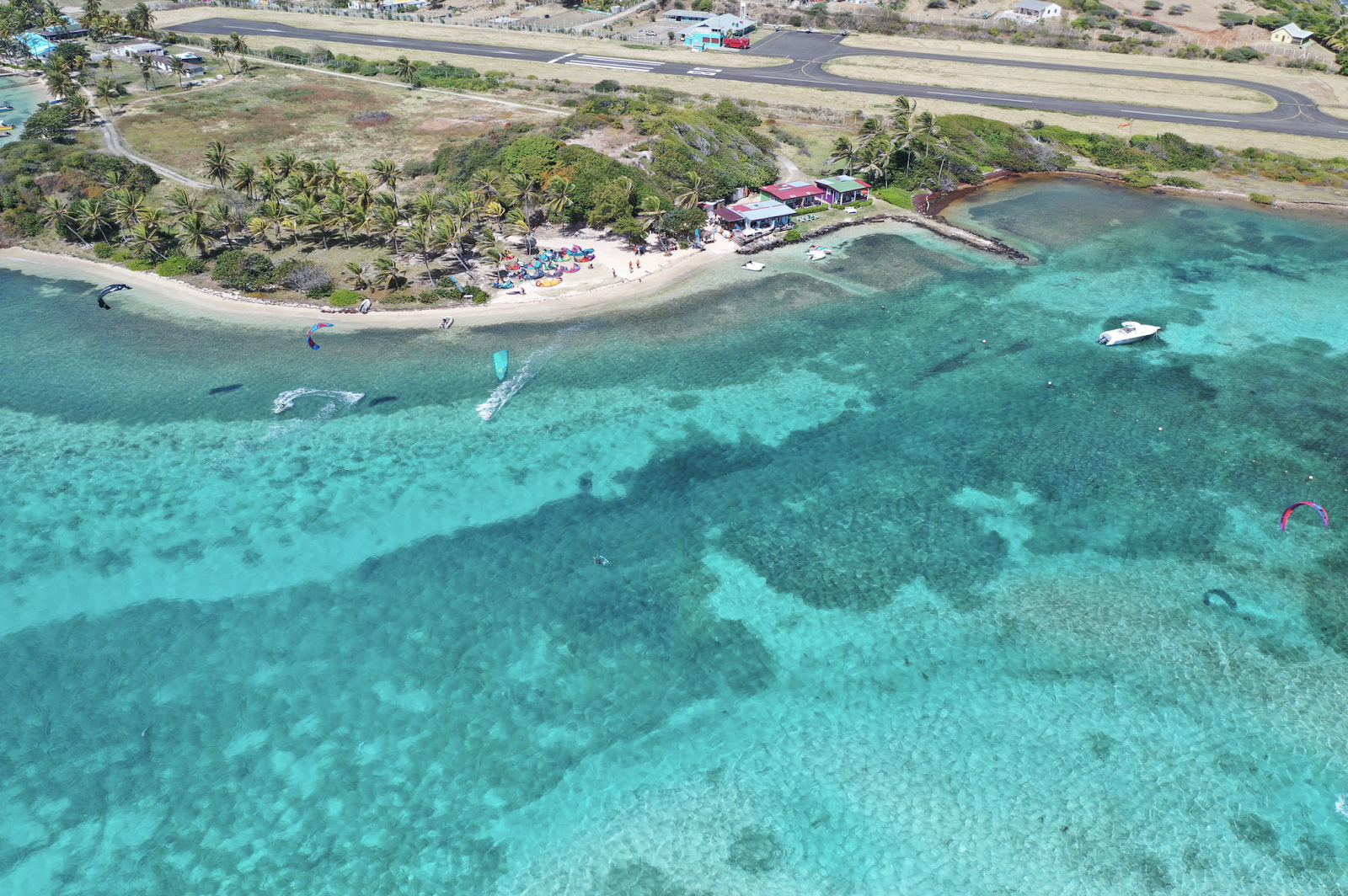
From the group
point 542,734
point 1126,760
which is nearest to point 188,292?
point 542,734

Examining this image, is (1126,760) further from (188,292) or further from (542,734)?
(188,292)

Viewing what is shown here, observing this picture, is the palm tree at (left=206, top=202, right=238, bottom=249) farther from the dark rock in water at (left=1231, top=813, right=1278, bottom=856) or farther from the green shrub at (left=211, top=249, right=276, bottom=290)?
the dark rock in water at (left=1231, top=813, right=1278, bottom=856)

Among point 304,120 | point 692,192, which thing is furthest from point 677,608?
point 304,120

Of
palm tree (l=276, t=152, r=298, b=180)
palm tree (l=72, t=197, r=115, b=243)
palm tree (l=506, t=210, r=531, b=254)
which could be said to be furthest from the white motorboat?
palm tree (l=72, t=197, r=115, b=243)

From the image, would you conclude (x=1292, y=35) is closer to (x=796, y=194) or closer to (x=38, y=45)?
(x=796, y=194)

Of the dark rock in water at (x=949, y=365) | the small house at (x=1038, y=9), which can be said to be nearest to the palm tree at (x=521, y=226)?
the dark rock in water at (x=949, y=365)
